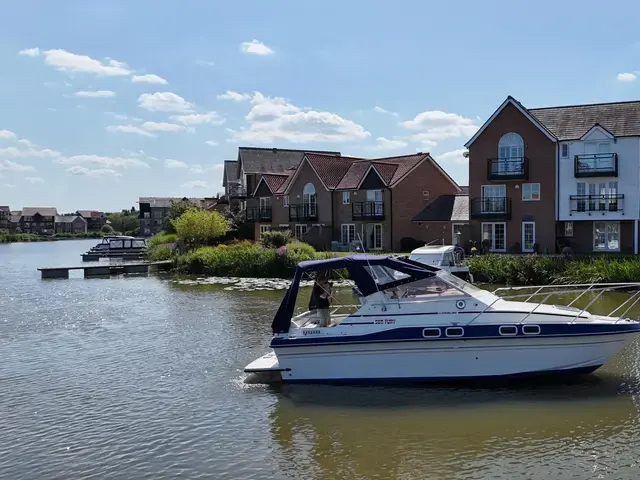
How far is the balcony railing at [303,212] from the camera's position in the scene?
184 ft

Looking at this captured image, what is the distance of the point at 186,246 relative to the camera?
55.4m

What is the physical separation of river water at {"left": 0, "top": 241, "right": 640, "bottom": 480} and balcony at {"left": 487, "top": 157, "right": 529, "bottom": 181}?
26.3 m

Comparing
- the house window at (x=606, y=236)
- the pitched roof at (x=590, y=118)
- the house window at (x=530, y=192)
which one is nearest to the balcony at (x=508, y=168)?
the house window at (x=530, y=192)

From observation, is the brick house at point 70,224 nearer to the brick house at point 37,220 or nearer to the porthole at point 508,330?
the brick house at point 37,220

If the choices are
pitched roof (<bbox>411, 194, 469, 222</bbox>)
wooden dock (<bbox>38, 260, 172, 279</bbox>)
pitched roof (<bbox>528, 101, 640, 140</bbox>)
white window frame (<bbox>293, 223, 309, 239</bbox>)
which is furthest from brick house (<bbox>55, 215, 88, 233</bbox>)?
pitched roof (<bbox>528, 101, 640, 140</bbox>)

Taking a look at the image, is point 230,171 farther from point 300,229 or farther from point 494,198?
point 494,198

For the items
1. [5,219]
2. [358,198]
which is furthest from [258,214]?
[5,219]

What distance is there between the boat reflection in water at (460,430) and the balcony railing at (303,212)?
4214cm

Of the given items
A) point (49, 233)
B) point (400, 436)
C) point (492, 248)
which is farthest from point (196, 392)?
point (49, 233)

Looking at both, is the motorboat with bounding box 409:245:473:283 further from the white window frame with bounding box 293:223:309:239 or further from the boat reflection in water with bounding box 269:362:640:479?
the white window frame with bounding box 293:223:309:239

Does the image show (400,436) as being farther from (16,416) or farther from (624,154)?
(624,154)

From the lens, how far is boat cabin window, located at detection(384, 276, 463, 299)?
556 inches

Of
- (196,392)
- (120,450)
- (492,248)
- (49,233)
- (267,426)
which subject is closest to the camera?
(120,450)

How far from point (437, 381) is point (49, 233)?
186870 millimetres
